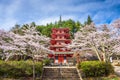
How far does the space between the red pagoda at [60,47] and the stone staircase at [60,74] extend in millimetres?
14142

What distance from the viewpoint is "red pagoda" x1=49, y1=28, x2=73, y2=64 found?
35062 mm

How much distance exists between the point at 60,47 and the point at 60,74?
1656 cm

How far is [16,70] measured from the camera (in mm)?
17562

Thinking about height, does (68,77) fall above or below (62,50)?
below

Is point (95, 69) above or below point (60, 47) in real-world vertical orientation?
below

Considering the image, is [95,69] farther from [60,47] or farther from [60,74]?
[60,47]

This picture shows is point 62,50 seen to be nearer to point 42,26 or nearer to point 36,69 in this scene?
point 42,26

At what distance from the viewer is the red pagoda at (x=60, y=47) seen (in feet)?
115

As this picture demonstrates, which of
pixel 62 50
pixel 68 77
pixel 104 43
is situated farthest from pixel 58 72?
pixel 62 50

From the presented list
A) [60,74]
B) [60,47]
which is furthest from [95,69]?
[60,47]

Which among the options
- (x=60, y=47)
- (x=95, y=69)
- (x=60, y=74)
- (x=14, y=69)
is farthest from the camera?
(x=60, y=47)

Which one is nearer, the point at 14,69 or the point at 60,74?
the point at 14,69

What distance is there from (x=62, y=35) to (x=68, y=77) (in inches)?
742

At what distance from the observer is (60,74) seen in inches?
755
